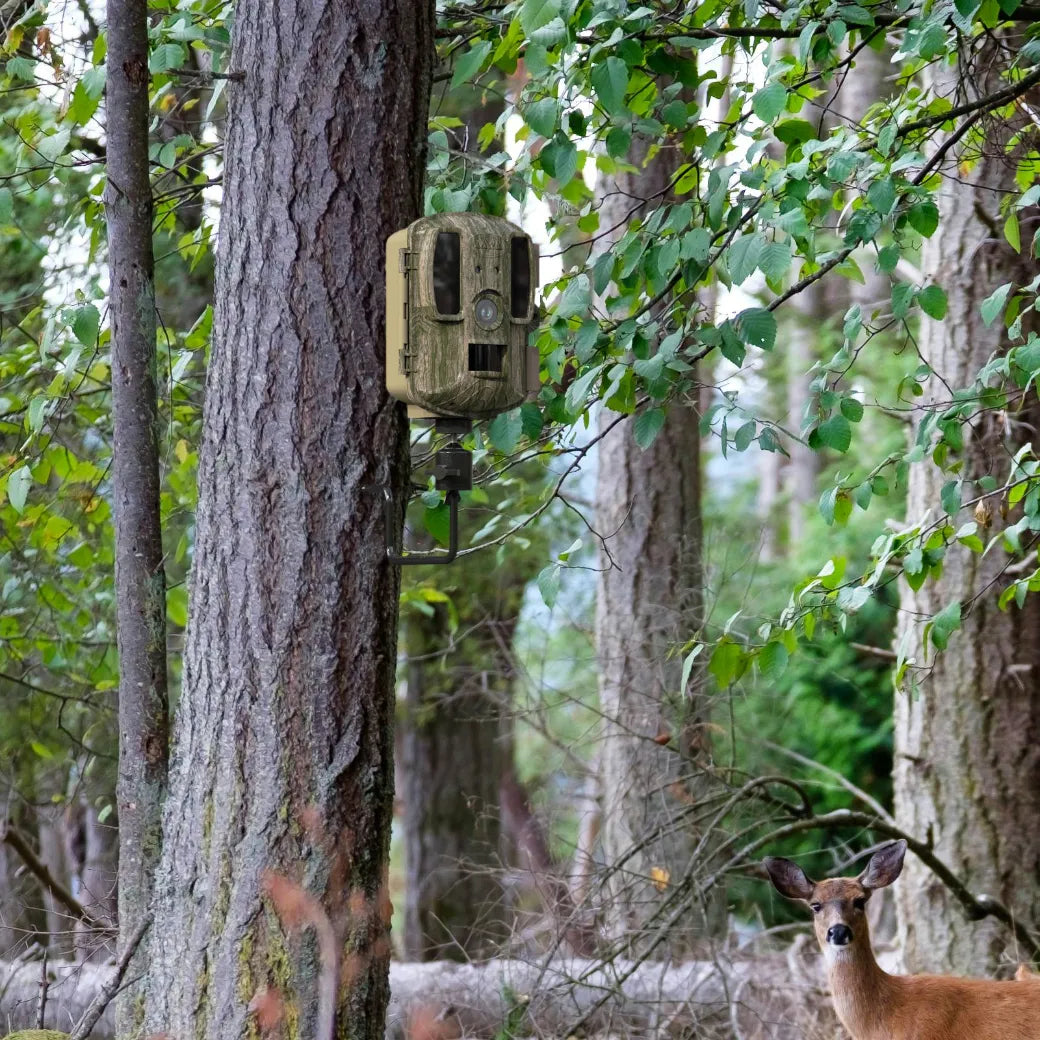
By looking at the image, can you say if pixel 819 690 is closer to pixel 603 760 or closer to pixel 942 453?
pixel 603 760

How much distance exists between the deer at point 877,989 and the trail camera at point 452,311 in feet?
6.98

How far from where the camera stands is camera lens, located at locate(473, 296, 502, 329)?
3.21 meters

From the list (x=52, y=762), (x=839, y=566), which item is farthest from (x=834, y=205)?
(x=52, y=762)

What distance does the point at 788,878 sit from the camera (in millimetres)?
4559

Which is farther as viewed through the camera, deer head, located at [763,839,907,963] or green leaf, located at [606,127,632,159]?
deer head, located at [763,839,907,963]

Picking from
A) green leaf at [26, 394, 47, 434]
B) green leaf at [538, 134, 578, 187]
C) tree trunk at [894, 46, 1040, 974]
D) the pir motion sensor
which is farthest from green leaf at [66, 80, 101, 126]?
tree trunk at [894, 46, 1040, 974]

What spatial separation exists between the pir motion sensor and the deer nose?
2.13 meters

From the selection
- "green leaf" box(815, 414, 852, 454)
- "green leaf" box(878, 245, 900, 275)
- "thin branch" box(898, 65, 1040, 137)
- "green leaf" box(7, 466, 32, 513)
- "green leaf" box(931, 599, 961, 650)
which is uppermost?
"thin branch" box(898, 65, 1040, 137)

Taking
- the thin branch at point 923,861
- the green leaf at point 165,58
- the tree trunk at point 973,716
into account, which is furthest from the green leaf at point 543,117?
the tree trunk at point 973,716

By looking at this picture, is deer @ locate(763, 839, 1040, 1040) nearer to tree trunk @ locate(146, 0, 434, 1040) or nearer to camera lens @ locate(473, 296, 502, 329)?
tree trunk @ locate(146, 0, 434, 1040)

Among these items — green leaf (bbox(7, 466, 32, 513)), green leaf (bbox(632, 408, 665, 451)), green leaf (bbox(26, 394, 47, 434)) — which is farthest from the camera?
green leaf (bbox(7, 466, 32, 513))

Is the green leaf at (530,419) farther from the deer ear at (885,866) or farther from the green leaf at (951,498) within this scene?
the deer ear at (885,866)

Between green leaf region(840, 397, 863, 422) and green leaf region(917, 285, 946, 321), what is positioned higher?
green leaf region(917, 285, 946, 321)

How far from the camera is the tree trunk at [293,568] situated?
3.22 metres
